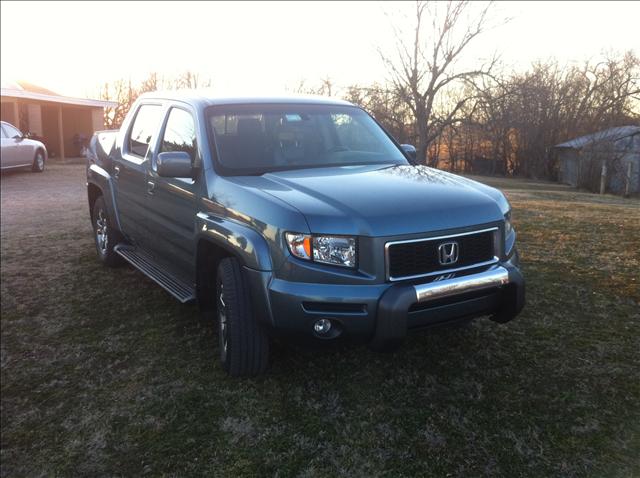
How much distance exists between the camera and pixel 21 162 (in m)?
18.7

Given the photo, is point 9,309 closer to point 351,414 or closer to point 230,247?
point 230,247

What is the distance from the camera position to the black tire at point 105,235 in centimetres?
627

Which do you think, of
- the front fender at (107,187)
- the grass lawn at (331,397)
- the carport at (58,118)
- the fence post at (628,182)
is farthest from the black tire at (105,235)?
the fence post at (628,182)

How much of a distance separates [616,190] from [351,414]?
2902cm

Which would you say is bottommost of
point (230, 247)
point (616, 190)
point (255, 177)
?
point (616, 190)

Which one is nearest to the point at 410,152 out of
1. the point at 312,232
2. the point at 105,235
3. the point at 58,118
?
the point at 312,232

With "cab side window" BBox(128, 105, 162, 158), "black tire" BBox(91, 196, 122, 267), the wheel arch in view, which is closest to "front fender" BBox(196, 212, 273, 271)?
the wheel arch

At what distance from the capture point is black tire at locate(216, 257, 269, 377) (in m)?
3.43

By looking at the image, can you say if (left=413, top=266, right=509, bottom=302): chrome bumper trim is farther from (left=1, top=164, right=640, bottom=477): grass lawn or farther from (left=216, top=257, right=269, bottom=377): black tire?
(left=216, top=257, right=269, bottom=377): black tire

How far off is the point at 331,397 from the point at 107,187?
3.80m

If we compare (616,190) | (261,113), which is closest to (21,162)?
(261,113)

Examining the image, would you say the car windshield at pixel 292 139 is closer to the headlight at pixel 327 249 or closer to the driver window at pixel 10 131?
the headlight at pixel 327 249

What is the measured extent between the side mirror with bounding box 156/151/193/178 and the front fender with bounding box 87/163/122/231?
2.23 meters

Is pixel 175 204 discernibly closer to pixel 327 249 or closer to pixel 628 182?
pixel 327 249
